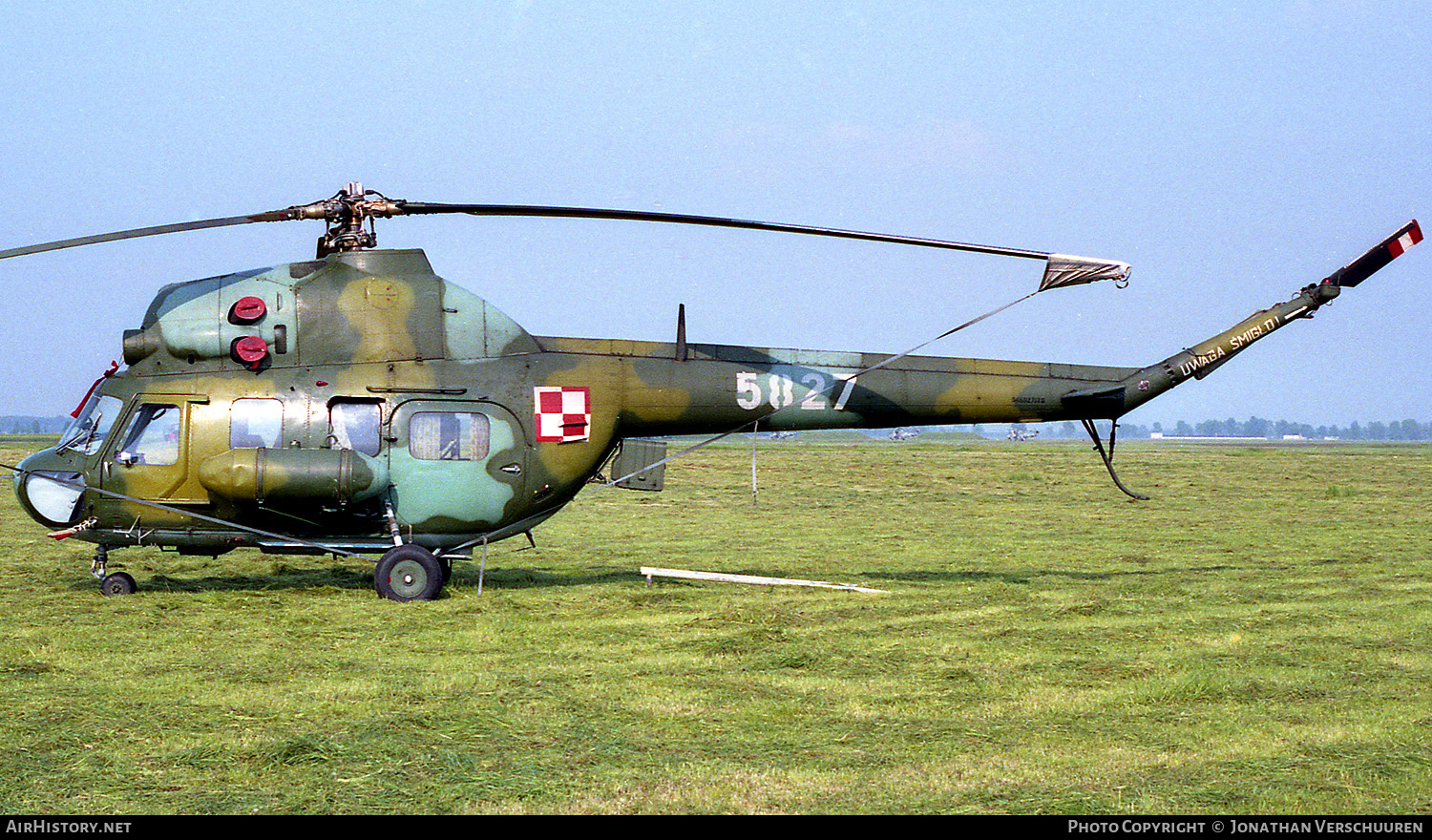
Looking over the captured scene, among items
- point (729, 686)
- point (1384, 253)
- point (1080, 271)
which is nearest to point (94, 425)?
point (729, 686)

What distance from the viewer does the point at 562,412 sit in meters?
14.7

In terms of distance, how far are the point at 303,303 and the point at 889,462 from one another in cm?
4669

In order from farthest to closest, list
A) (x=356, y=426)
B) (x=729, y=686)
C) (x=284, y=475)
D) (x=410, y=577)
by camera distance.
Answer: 1. (x=356, y=426)
2. (x=410, y=577)
3. (x=284, y=475)
4. (x=729, y=686)

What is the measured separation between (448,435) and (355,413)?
1.11 m

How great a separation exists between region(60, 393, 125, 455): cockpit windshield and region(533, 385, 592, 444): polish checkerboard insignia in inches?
191

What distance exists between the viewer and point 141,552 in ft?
64.6

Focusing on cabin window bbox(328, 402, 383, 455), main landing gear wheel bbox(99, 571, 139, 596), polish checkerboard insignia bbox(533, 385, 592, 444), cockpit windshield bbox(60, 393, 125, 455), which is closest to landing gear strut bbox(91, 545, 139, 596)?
main landing gear wheel bbox(99, 571, 139, 596)

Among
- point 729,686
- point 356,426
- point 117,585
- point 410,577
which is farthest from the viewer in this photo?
point 117,585

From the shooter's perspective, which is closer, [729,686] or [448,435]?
[729,686]

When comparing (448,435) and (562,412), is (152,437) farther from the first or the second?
(562,412)

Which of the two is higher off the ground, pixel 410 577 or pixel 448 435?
pixel 448 435

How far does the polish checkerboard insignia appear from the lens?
48.1ft
